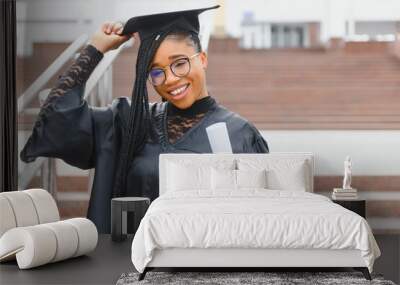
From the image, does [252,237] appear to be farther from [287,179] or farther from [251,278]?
[287,179]

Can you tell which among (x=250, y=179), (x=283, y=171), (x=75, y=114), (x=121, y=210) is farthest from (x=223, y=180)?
(x=75, y=114)

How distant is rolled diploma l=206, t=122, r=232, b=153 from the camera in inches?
295

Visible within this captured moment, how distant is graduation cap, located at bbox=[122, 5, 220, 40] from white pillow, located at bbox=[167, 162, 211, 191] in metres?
1.43

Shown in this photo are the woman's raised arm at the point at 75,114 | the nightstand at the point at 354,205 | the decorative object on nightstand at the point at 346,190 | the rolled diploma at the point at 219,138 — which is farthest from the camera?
the woman's raised arm at the point at 75,114

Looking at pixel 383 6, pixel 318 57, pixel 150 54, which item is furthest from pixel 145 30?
pixel 383 6

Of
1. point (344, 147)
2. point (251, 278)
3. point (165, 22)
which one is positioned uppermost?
point (165, 22)

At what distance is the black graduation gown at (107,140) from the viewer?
7496 mm

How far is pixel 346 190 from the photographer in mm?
7285

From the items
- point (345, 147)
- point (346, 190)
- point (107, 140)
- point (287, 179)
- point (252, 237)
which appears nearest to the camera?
point (252, 237)

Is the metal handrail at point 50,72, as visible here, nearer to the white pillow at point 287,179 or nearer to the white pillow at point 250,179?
the white pillow at point 250,179

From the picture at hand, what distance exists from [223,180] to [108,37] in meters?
1.99

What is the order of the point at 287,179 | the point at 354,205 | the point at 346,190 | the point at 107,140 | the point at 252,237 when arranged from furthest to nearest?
the point at 107,140 < the point at 346,190 < the point at 354,205 < the point at 287,179 < the point at 252,237

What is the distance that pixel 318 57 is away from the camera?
7.53 m

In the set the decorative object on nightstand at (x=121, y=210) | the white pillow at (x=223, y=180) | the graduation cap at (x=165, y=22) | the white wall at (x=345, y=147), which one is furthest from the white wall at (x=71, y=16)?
the decorative object on nightstand at (x=121, y=210)
